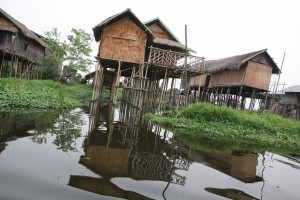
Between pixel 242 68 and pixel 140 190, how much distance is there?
20.1 meters

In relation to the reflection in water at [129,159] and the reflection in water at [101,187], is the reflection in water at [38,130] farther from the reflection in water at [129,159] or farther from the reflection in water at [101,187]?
the reflection in water at [101,187]

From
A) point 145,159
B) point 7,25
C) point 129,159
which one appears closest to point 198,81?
point 7,25

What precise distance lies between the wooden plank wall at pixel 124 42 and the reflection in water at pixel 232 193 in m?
14.5

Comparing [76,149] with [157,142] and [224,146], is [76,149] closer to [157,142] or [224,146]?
[157,142]

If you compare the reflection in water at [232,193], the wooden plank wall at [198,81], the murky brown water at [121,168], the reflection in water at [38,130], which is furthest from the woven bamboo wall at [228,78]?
the reflection in water at [232,193]

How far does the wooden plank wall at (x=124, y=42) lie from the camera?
61.5 feet

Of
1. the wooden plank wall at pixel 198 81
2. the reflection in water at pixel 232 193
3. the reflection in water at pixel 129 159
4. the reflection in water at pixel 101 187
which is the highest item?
the wooden plank wall at pixel 198 81

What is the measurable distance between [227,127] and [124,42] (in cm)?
937

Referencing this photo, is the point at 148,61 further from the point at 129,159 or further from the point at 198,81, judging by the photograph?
the point at 198,81

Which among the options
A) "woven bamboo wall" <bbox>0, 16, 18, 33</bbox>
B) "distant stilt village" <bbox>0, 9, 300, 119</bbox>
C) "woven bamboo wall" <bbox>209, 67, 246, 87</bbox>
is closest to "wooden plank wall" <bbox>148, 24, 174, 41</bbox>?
"distant stilt village" <bbox>0, 9, 300, 119</bbox>

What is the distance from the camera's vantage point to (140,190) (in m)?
4.46

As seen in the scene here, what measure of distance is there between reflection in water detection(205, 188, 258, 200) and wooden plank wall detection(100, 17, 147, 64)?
14534mm

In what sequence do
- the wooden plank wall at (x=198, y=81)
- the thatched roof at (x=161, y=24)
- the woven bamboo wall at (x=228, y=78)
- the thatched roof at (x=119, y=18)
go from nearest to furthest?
the thatched roof at (x=119, y=18), the thatched roof at (x=161, y=24), the woven bamboo wall at (x=228, y=78), the wooden plank wall at (x=198, y=81)

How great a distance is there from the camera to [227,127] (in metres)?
13.4
